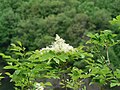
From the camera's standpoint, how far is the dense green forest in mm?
Result: 19453

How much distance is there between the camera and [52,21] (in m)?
20.2

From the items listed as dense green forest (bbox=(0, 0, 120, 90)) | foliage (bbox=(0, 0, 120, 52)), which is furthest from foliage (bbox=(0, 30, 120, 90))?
foliage (bbox=(0, 0, 120, 52))

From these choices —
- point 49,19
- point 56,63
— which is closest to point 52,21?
point 49,19

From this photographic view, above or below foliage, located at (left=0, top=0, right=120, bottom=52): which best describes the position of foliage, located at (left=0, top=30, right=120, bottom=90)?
above

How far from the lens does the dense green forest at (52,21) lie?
1945 centimetres

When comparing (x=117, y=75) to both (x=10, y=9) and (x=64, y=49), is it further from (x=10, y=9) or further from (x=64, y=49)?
(x=10, y=9)

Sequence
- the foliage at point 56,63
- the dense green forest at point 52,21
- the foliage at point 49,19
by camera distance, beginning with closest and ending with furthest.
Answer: the foliage at point 56,63, the dense green forest at point 52,21, the foliage at point 49,19

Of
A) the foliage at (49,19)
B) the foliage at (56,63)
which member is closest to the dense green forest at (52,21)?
the foliage at (49,19)

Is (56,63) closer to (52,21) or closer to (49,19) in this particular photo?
(52,21)

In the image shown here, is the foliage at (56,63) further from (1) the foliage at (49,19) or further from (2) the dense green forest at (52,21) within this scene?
(1) the foliage at (49,19)

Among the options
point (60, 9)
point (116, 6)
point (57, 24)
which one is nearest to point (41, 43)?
point (57, 24)

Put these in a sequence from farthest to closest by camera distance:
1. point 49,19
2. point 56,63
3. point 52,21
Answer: point 49,19
point 52,21
point 56,63

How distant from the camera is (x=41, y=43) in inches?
773

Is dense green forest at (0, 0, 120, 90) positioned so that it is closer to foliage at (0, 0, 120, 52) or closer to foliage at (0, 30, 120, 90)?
foliage at (0, 0, 120, 52)
